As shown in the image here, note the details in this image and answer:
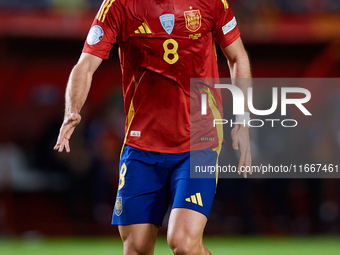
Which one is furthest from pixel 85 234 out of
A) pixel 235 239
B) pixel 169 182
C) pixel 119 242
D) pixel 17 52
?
pixel 169 182

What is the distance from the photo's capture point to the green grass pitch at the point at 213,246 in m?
8.43

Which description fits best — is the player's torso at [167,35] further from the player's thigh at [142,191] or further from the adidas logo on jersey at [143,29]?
the player's thigh at [142,191]

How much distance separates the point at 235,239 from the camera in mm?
9977

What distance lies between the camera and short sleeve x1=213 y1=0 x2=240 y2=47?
4203mm

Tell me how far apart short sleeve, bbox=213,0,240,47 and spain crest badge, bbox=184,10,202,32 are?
0.56 feet

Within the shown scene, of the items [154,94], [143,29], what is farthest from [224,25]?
[154,94]

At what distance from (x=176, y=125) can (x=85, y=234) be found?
23.3 feet

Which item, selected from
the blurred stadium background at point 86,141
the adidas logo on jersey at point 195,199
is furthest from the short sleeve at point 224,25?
the blurred stadium background at point 86,141

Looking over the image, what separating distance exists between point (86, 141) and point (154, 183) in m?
7.68

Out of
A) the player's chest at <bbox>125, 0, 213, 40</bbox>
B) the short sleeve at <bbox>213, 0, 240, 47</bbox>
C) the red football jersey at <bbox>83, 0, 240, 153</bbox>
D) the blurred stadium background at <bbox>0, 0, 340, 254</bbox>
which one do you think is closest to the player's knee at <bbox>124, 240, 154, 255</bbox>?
Result: the red football jersey at <bbox>83, 0, 240, 153</bbox>

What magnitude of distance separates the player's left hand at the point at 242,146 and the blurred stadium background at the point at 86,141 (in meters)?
6.58

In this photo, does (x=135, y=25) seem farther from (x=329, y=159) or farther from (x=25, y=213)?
(x=25, y=213)

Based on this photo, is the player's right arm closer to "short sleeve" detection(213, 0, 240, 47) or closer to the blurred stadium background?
"short sleeve" detection(213, 0, 240, 47)

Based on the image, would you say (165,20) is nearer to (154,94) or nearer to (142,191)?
(154,94)
